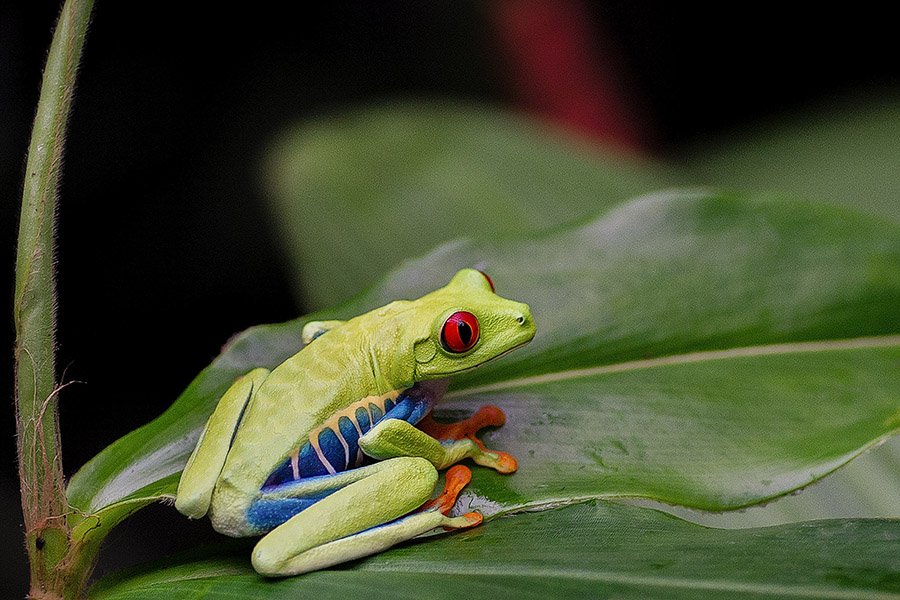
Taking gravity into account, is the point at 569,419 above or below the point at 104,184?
below

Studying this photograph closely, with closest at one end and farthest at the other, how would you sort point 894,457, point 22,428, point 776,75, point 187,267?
point 22,428 → point 894,457 → point 187,267 → point 776,75

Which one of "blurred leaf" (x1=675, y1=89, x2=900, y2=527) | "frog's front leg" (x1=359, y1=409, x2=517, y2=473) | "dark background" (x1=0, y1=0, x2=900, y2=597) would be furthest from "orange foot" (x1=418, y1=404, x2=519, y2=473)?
"blurred leaf" (x1=675, y1=89, x2=900, y2=527)

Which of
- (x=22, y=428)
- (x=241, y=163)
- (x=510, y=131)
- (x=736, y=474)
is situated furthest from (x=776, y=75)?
(x=22, y=428)

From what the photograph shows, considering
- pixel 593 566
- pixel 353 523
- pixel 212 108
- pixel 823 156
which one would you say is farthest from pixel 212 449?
pixel 823 156

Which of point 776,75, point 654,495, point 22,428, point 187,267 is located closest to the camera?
point 22,428

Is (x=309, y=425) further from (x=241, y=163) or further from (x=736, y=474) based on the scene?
(x=241, y=163)

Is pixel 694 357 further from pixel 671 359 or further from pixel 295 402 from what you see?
pixel 295 402
